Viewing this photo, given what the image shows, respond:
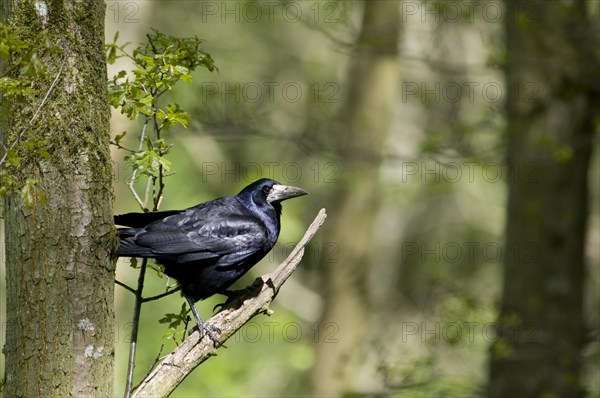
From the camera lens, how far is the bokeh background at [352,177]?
8.30 meters

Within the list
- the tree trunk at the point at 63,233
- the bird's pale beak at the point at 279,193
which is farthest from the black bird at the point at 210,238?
the tree trunk at the point at 63,233

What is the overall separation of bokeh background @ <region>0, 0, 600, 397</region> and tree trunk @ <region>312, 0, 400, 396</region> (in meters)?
0.02

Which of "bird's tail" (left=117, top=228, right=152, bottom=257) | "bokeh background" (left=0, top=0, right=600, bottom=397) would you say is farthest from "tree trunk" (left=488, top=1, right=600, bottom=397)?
"bird's tail" (left=117, top=228, right=152, bottom=257)

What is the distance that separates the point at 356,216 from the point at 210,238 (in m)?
5.31

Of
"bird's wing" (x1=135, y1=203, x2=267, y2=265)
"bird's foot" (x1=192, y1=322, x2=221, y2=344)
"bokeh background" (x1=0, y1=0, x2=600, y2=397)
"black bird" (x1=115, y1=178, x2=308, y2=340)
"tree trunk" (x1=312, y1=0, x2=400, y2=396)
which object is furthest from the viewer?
"tree trunk" (x1=312, y1=0, x2=400, y2=396)

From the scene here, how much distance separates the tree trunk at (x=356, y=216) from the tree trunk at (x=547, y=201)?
93.7 inches

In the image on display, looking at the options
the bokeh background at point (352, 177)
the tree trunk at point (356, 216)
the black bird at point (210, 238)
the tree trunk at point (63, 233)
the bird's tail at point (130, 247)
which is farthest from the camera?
the tree trunk at point (356, 216)

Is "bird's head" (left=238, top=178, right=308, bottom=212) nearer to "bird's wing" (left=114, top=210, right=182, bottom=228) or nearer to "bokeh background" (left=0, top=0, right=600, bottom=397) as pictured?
"bird's wing" (left=114, top=210, right=182, bottom=228)

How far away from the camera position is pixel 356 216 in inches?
405

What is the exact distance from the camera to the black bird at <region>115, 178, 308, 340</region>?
4633mm

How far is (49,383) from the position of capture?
9.64 ft

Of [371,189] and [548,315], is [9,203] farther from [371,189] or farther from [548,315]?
[371,189]

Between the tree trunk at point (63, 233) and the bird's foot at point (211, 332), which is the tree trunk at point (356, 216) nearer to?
the bird's foot at point (211, 332)

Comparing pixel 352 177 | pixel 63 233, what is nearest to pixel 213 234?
pixel 63 233
